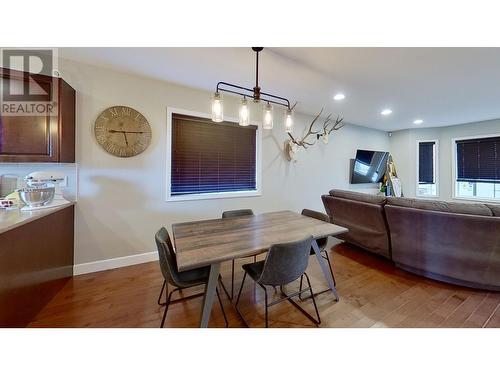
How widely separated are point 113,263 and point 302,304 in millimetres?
2257

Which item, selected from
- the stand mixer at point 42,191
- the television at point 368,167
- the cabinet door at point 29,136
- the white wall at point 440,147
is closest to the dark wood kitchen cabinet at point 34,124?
the cabinet door at point 29,136

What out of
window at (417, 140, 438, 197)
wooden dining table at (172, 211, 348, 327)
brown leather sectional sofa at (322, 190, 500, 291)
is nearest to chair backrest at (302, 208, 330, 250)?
wooden dining table at (172, 211, 348, 327)

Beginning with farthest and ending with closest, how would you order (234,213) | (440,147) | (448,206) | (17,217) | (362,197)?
(440,147), (362,197), (234,213), (448,206), (17,217)

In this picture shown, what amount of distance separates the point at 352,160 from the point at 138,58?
4.59 m

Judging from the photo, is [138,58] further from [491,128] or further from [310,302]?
[491,128]

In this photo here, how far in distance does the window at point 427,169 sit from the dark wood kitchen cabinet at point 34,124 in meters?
7.04

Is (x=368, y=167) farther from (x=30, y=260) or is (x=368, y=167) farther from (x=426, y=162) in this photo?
(x=30, y=260)

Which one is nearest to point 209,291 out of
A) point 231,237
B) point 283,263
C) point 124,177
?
point 231,237

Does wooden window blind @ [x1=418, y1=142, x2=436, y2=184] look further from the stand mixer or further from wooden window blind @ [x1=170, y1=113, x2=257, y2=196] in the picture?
the stand mixer

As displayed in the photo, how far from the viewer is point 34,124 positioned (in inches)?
→ 69.9

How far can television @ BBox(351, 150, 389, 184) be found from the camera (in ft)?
15.5
